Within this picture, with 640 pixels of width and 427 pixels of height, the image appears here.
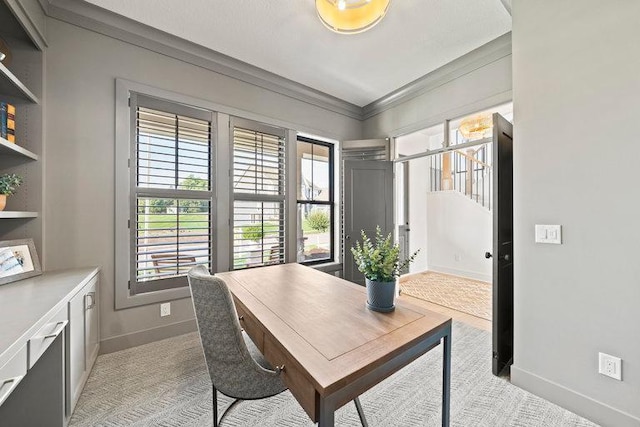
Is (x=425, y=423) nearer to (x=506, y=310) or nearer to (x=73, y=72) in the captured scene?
(x=506, y=310)

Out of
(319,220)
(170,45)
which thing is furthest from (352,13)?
(319,220)

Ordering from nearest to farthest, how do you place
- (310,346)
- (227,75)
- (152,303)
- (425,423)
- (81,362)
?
(310,346), (425,423), (81,362), (152,303), (227,75)

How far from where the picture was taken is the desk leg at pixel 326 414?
753mm

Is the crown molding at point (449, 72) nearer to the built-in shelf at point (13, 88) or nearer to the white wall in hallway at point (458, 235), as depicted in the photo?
the white wall in hallway at point (458, 235)

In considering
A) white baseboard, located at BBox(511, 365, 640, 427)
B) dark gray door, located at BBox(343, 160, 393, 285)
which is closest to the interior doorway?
dark gray door, located at BBox(343, 160, 393, 285)

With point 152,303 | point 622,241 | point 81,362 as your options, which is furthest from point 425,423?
point 152,303

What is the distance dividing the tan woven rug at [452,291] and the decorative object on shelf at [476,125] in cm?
226

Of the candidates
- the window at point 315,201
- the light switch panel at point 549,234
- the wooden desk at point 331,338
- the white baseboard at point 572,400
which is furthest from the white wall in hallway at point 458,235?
the wooden desk at point 331,338

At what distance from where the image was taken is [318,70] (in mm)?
3004

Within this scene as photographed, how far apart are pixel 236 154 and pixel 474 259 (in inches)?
188

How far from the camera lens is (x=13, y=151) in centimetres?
173

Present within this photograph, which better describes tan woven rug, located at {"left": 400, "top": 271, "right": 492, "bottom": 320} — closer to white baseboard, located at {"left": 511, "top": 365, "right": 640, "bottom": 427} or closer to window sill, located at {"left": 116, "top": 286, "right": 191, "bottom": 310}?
white baseboard, located at {"left": 511, "top": 365, "right": 640, "bottom": 427}

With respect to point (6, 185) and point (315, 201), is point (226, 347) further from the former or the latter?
point (315, 201)

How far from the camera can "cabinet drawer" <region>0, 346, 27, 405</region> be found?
2.85ft
